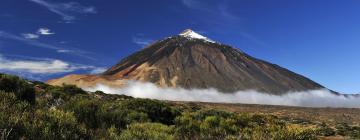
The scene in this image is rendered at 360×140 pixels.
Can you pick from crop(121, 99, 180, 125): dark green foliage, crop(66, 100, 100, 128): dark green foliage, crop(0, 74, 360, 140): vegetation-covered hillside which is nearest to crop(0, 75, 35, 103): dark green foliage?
crop(0, 74, 360, 140): vegetation-covered hillside

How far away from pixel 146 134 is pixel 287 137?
19.1 ft

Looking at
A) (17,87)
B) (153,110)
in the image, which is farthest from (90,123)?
(153,110)

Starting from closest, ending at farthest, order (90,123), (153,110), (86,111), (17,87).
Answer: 1. (90,123)
2. (86,111)
3. (17,87)
4. (153,110)

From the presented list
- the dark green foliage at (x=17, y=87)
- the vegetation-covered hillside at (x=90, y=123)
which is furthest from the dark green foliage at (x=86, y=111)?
the dark green foliage at (x=17, y=87)

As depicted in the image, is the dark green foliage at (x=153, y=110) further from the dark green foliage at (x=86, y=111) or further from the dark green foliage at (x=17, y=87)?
the dark green foliage at (x=86, y=111)

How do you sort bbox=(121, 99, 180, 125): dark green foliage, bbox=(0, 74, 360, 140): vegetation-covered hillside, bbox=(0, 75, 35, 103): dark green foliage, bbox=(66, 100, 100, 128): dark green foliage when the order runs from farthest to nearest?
bbox=(121, 99, 180, 125): dark green foliage, bbox=(0, 75, 35, 103): dark green foliage, bbox=(66, 100, 100, 128): dark green foliage, bbox=(0, 74, 360, 140): vegetation-covered hillside

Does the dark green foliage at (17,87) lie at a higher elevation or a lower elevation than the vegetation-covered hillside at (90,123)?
higher

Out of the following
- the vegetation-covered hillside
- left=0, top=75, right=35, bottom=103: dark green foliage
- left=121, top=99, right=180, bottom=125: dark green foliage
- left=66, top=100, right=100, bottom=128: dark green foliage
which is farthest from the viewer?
left=121, top=99, right=180, bottom=125: dark green foliage

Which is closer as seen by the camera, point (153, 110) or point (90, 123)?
point (90, 123)

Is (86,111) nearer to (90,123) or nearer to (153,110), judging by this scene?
(90,123)

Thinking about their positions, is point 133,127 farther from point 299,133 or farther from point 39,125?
point 299,133

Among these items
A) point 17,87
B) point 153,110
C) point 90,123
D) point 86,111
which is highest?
point 17,87

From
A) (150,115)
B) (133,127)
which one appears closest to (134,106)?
(150,115)

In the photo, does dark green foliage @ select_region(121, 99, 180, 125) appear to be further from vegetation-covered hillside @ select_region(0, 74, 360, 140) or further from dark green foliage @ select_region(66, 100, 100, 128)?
dark green foliage @ select_region(66, 100, 100, 128)
